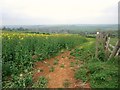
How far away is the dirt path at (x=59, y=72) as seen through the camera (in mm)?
8664

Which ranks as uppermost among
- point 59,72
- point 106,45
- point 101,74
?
point 106,45

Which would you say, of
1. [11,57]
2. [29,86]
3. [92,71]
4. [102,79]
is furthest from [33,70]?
[102,79]

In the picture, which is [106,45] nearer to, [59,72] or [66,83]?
[59,72]

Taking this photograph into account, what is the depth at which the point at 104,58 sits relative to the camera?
1189cm

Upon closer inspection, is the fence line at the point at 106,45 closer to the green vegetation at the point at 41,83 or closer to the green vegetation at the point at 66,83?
the green vegetation at the point at 66,83

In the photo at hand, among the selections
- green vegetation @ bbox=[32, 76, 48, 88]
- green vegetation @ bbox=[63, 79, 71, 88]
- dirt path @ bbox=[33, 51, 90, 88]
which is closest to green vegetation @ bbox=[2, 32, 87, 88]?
green vegetation @ bbox=[32, 76, 48, 88]

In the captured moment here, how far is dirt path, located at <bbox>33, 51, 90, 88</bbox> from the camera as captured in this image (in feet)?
28.4

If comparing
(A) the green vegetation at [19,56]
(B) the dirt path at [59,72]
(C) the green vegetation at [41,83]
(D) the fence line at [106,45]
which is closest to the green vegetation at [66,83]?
(B) the dirt path at [59,72]

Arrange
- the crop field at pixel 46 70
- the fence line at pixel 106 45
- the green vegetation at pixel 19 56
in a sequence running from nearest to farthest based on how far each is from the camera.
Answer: the crop field at pixel 46 70, the green vegetation at pixel 19 56, the fence line at pixel 106 45

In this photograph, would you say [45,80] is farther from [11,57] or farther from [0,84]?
[11,57]

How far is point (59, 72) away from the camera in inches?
400

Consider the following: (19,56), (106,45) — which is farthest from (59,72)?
(106,45)

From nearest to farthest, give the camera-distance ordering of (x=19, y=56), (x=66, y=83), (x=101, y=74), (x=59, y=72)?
(x=101, y=74) → (x=66, y=83) → (x=59, y=72) → (x=19, y=56)

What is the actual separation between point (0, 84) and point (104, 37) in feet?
22.1
